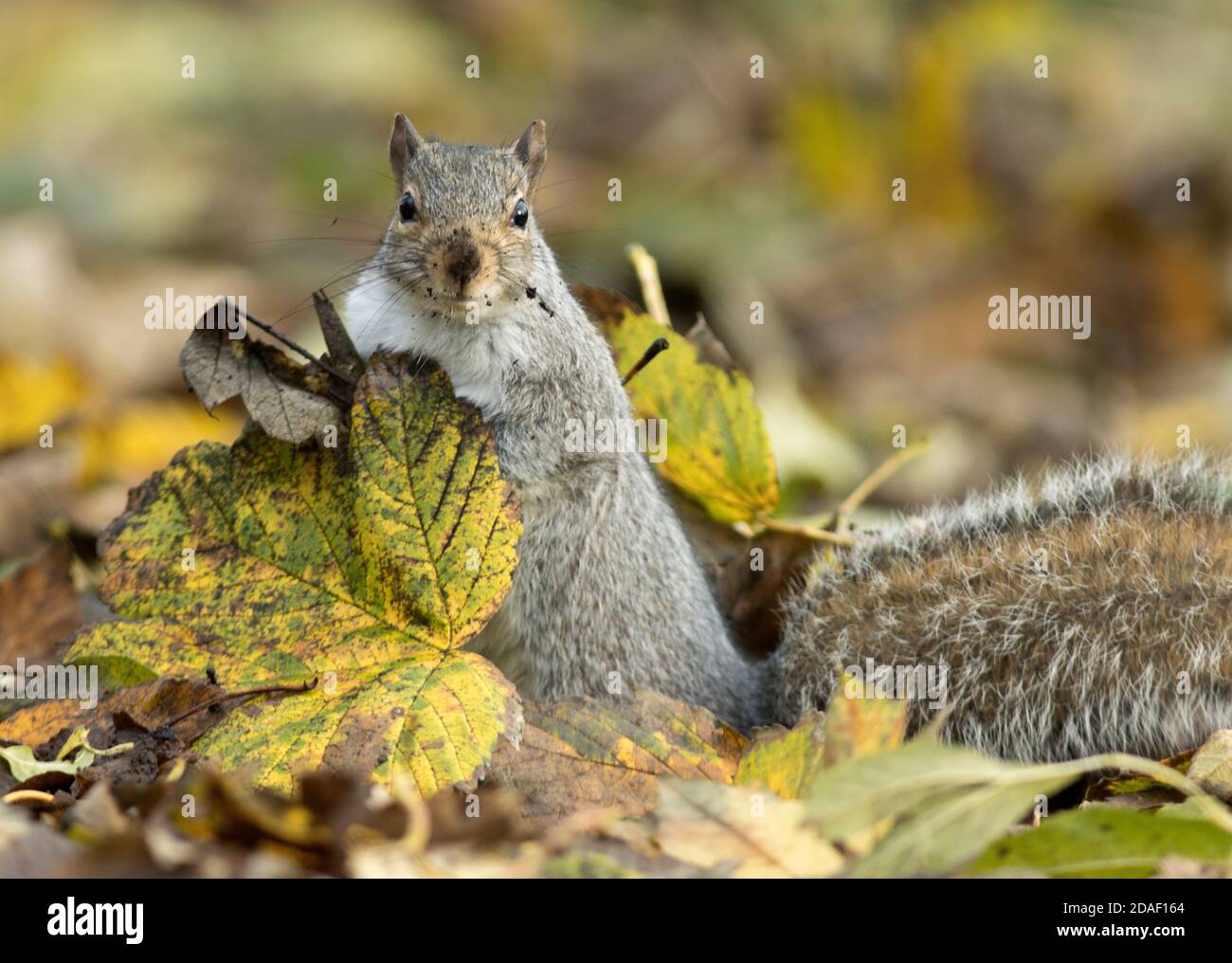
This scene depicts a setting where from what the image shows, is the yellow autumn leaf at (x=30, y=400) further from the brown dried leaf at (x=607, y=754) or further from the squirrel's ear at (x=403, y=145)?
the brown dried leaf at (x=607, y=754)

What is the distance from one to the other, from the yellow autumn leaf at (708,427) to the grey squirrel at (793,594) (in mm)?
132

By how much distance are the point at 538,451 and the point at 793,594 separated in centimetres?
51

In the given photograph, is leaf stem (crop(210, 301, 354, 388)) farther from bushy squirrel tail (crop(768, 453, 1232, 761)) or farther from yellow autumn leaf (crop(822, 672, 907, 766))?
yellow autumn leaf (crop(822, 672, 907, 766))

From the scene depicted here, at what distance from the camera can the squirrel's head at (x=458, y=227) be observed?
2.17 m

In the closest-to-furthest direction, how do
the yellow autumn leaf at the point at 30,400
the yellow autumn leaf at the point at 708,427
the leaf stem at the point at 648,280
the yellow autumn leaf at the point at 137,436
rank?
1. the yellow autumn leaf at the point at 708,427
2. the leaf stem at the point at 648,280
3. the yellow autumn leaf at the point at 30,400
4. the yellow autumn leaf at the point at 137,436

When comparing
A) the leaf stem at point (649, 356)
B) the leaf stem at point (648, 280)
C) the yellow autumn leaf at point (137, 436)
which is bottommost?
the leaf stem at point (649, 356)

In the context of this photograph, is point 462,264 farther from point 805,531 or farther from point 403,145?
point 805,531

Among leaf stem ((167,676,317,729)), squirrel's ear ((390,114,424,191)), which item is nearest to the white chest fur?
squirrel's ear ((390,114,424,191))

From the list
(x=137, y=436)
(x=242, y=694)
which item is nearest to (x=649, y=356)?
(x=242, y=694)

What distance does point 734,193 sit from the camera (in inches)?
277

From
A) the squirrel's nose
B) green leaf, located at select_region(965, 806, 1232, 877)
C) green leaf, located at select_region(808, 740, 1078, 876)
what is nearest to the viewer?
green leaf, located at select_region(808, 740, 1078, 876)

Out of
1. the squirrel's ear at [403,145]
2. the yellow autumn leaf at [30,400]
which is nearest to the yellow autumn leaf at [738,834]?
the squirrel's ear at [403,145]

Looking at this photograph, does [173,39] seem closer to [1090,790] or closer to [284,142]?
[284,142]

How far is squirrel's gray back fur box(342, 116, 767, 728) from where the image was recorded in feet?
7.34
